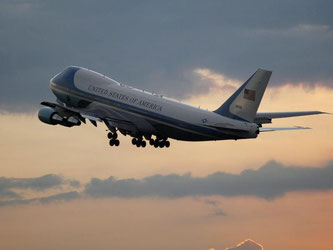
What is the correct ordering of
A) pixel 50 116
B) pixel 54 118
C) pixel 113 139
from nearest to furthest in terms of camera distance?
pixel 113 139
pixel 54 118
pixel 50 116

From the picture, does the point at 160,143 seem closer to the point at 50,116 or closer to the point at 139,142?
the point at 139,142

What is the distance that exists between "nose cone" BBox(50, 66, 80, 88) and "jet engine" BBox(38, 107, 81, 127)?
4.17 metres

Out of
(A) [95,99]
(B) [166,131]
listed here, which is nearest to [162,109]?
(B) [166,131]

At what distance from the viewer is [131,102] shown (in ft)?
324

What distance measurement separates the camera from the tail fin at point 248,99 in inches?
3494

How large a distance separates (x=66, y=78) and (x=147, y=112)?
12599 millimetres

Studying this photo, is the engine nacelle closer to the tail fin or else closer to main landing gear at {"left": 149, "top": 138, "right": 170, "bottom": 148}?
main landing gear at {"left": 149, "top": 138, "right": 170, "bottom": 148}

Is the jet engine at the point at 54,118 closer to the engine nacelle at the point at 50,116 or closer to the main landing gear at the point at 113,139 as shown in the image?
the engine nacelle at the point at 50,116

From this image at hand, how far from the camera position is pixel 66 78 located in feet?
345

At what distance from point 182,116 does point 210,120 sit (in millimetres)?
3192

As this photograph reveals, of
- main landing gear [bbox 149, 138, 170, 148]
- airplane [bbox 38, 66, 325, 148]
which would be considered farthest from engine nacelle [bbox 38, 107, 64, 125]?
main landing gear [bbox 149, 138, 170, 148]

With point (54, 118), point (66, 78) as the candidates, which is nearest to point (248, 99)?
point (54, 118)

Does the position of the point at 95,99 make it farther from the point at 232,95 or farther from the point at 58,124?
the point at 232,95

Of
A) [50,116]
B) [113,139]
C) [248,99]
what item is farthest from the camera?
[50,116]
